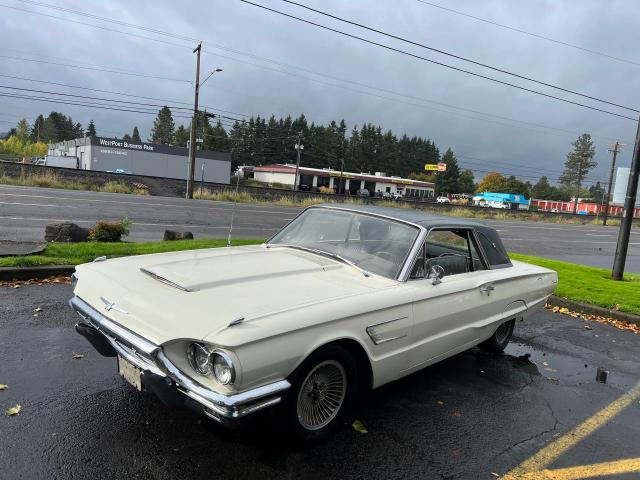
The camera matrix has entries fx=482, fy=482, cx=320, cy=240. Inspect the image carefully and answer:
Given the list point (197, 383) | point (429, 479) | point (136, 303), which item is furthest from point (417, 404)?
point (136, 303)

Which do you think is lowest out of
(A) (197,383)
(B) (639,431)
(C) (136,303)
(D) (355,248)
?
(B) (639,431)

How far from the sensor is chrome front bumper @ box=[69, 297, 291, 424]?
258 centimetres

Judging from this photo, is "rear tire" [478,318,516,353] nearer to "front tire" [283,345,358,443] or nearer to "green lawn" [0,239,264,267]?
"front tire" [283,345,358,443]

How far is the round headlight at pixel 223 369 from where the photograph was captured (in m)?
2.58

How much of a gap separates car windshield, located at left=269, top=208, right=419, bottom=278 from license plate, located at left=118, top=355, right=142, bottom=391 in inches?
74.6

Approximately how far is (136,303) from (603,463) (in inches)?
133

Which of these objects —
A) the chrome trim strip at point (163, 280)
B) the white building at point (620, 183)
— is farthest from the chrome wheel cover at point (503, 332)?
the white building at point (620, 183)

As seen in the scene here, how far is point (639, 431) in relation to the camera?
12.9ft

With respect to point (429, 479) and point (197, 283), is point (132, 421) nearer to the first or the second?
point (197, 283)

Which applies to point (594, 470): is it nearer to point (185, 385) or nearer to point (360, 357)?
point (360, 357)

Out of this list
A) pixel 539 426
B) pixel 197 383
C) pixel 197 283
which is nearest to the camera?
pixel 197 383

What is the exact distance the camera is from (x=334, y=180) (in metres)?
88.1

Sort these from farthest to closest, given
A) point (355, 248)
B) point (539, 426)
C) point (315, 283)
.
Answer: point (355, 248) → point (539, 426) → point (315, 283)

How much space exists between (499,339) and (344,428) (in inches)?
106
